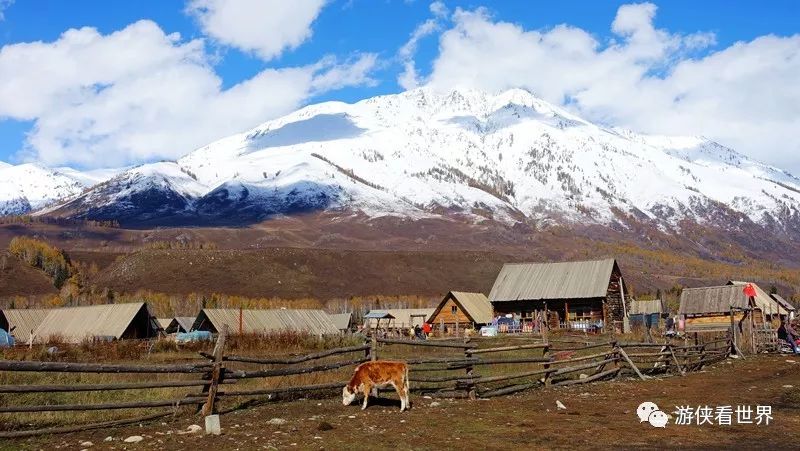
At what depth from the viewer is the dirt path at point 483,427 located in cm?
1216

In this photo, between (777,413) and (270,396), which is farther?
(270,396)

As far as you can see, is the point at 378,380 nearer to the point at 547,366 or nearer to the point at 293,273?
the point at 547,366

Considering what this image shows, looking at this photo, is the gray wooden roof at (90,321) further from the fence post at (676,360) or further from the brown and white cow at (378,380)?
the brown and white cow at (378,380)

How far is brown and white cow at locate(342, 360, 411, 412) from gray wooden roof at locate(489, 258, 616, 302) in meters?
48.3

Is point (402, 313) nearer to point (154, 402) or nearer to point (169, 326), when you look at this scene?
point (169, 326)

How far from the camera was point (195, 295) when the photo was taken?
144 meters

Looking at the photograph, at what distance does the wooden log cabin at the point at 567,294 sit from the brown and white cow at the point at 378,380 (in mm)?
46314

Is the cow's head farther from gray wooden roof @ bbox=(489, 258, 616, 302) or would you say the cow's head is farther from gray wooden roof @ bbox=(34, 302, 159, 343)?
gray wooden roof @ bbox=(489, 258, 616, 302)

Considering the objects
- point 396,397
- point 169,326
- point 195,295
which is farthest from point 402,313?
point 396,397

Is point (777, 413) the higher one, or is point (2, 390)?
point (2, 390)

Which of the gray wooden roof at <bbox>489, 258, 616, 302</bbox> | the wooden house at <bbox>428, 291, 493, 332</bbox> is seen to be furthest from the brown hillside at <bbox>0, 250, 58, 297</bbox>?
the gray wooden roof at <bbox>489, 258, 616, 302</bbox>

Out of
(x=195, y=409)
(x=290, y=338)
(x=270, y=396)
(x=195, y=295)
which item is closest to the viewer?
(x=195, y=409)

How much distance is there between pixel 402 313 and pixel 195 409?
282ft

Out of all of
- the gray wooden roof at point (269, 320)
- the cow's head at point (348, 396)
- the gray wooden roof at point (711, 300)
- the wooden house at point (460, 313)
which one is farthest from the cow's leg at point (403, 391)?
the wooden house at point (460, 313)
